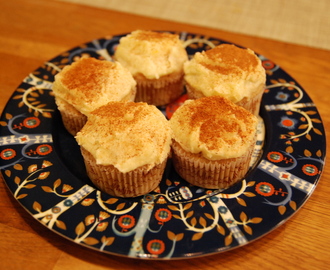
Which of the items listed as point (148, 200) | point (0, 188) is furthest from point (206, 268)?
point (0, 188)

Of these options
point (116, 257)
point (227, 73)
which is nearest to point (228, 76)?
point (227, 73)

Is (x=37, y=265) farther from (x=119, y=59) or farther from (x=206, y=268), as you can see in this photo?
(x=119, y=59)

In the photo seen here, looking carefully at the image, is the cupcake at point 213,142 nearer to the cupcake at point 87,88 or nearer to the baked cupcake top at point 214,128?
the baked cupcake top at point 214,128

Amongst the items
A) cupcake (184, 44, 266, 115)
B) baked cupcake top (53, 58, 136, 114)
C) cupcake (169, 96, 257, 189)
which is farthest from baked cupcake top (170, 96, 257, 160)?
baked cupcake top (53, 58, 136, 114)

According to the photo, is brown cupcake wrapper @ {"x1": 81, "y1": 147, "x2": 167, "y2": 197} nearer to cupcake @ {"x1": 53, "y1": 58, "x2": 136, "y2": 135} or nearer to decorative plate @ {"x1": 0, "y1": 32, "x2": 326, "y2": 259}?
decorative plate @ {"x1": 0, "y1": 32, "x2": 326, "y2": 259}

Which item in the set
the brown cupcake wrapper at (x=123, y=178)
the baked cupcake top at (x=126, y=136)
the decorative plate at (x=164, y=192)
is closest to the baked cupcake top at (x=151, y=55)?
the baked cupcake top at (x=126, y=136)

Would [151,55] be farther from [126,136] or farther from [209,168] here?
[209,168]
